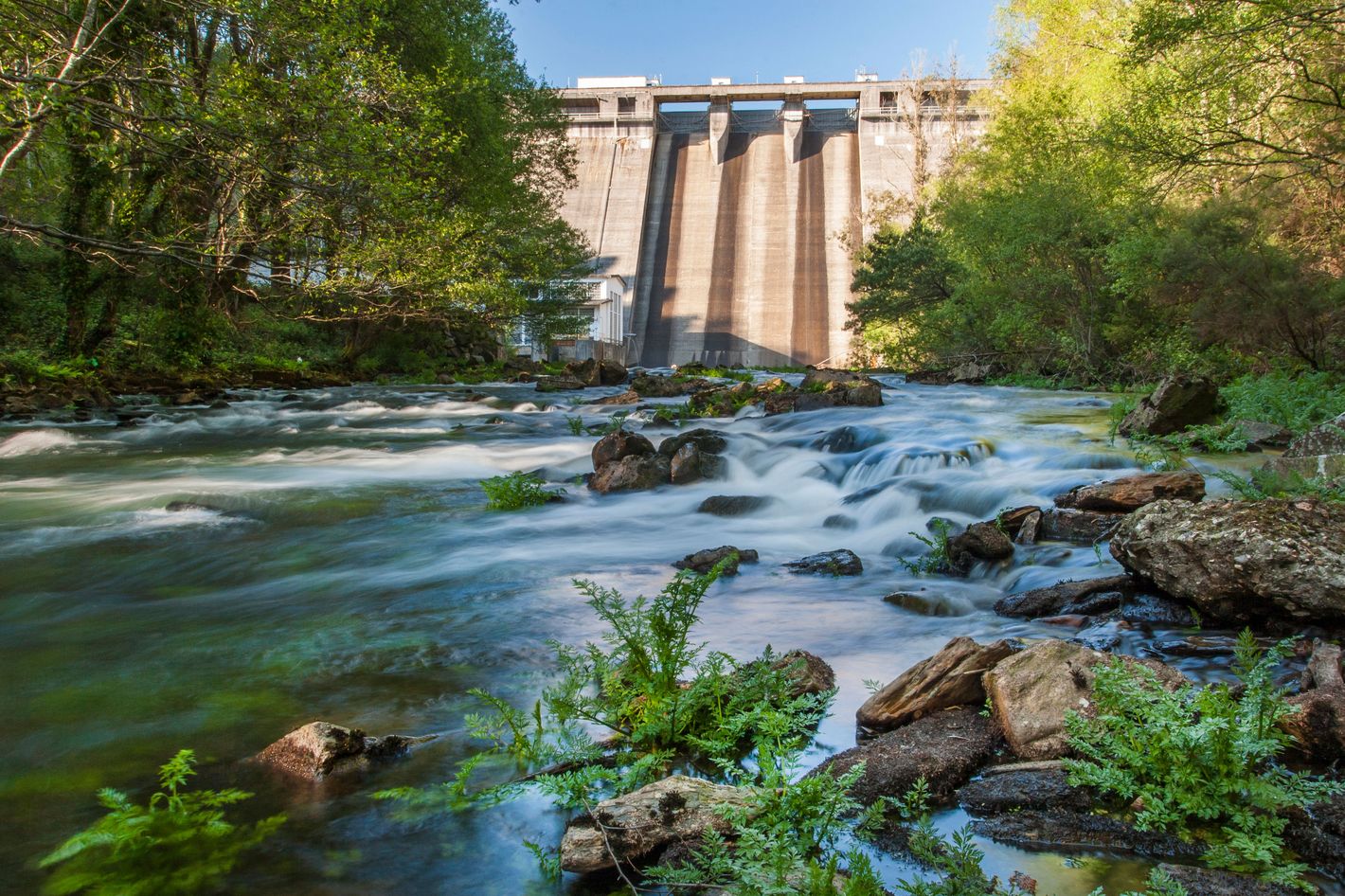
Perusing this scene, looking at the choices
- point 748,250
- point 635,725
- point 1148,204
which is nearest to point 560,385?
point 1148,204

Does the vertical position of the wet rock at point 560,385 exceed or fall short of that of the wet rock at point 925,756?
it exceeds it

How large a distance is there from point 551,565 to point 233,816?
3029 millimetres

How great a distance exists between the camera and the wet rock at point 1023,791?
85.8 inches

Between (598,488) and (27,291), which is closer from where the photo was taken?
(598,488)

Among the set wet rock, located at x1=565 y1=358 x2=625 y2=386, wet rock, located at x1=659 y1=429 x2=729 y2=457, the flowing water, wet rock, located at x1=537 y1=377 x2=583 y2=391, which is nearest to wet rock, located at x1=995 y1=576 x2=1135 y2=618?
the flowing water

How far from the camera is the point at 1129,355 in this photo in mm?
14922

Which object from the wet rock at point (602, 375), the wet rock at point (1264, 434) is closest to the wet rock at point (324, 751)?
the wet rock at point (1264, 434)

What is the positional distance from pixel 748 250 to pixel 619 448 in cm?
3923

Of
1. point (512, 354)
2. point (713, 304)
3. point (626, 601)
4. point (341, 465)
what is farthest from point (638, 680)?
point (713, 304)

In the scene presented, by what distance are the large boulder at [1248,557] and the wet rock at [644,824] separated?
98.7 inches

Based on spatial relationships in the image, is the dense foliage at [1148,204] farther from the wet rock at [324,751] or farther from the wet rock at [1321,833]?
the wet rock at [324,751]

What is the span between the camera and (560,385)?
18.9 metres

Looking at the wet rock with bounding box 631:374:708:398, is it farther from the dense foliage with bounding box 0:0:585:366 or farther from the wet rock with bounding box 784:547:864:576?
the wet rock with bounding box 784:547:864:576

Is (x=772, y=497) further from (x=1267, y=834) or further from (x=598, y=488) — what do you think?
(x=1267, y=834)
